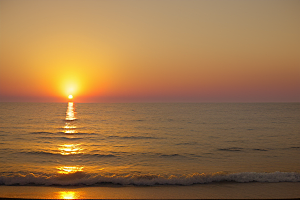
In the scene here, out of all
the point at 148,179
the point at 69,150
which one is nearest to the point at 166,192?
the point at 148,179

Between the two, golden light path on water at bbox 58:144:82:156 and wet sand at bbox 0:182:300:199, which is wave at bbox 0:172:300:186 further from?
golden light path on water at bbox 58:144:82:156

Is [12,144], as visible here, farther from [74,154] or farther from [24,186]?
[24,186]

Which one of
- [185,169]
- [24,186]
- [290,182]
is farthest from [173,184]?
[24,186]

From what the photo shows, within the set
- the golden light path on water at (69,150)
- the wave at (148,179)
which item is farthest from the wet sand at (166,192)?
the golden light path on water at (69,150)

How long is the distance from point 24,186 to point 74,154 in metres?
7.59

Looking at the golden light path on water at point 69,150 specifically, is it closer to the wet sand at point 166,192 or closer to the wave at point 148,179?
the wave at point 148,179

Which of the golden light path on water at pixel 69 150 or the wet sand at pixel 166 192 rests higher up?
the wet sand at pixel 166 192

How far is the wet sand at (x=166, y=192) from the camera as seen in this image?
945 cm

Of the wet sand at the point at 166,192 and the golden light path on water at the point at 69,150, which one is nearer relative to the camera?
the wet sand at the point at 166,192

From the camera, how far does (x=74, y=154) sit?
18594mm

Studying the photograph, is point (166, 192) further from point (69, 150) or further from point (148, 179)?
point (69, 150)

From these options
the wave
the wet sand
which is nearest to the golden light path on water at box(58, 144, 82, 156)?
the wave

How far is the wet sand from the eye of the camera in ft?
31.0

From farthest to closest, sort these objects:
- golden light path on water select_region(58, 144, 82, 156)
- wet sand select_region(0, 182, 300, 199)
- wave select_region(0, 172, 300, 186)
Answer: golden light path on water select_region(58, 144, 82, 156), wave select_region(0, 172, 300, 186), wet sand select_region(0, 182, 300, 199)
